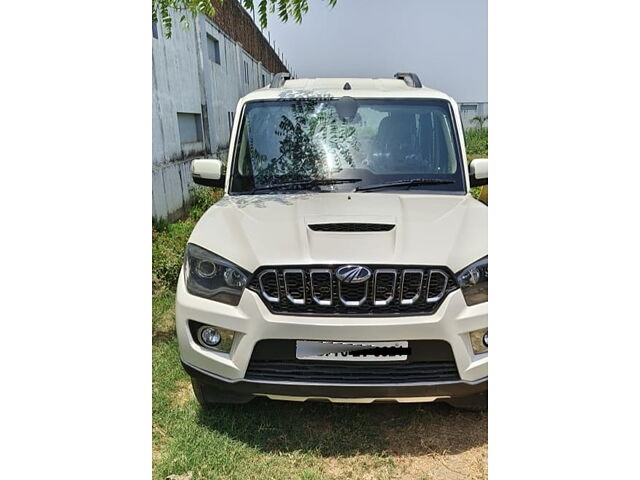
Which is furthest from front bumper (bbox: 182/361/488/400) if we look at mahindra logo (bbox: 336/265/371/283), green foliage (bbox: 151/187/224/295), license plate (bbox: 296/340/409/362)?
green foliage (bbox: 151/187/224/295)

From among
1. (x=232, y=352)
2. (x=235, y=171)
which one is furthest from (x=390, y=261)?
(x=235, y=171)

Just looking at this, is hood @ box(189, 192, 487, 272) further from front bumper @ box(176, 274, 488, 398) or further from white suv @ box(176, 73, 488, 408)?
front bumper @ box(176, 274, 488, 398)

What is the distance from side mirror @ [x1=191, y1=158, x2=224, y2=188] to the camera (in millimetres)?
2332

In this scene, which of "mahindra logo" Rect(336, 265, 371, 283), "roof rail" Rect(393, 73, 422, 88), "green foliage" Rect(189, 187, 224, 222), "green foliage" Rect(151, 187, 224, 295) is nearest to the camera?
"mahindra logo" Rect(336, 265, 371, 283)

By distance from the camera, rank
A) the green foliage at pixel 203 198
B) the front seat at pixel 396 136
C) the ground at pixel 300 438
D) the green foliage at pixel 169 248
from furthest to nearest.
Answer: the green foliage at pixel 203 198
the front seat at pixel 396 136
the green foliage at pixel 169 248
the ground at pixel 300 438

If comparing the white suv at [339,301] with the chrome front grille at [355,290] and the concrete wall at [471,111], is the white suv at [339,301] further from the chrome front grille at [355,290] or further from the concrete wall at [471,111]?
the concrete wall at [471,111]

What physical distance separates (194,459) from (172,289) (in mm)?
688

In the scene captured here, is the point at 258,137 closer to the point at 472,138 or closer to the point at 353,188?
the point at 353,188

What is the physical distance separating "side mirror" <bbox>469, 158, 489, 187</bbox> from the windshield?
0.07m

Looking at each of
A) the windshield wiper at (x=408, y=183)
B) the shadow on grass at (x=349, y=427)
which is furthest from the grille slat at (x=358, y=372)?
the windshield wiper at (x=408, y=183)

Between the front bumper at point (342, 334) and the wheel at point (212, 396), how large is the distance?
0.08 m

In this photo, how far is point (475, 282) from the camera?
5.80ft

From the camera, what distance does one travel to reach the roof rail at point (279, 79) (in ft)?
7.47
